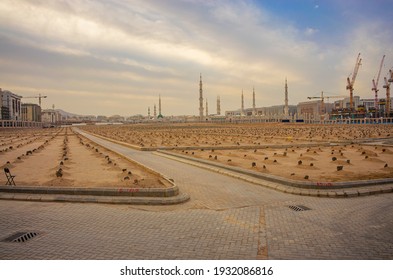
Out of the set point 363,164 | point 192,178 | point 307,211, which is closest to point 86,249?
point 307,211

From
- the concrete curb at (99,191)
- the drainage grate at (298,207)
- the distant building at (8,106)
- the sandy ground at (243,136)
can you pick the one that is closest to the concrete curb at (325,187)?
the drainage grate at (298,207)

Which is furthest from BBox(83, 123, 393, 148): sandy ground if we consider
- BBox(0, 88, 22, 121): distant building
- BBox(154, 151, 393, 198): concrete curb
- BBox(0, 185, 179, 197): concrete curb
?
BBox(0, 88, 22, 121): distant building

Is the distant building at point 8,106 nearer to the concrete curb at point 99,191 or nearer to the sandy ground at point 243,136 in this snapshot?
the sandy ground at point 243,136

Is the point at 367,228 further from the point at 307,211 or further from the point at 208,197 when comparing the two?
the point at 208,197

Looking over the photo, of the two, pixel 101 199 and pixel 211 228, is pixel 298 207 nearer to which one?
pixel 211 228

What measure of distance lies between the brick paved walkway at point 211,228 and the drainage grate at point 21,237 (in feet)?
0.66

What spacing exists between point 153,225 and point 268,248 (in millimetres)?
3019

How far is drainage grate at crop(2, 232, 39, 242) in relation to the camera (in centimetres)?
674

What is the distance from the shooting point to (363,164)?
17562 millimetres

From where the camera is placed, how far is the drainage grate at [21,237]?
674cm

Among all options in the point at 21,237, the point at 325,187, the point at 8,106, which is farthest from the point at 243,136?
the point at 8,106

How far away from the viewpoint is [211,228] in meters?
7.45

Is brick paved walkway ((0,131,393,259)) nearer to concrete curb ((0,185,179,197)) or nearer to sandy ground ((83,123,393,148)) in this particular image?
concrete curb ((0,185,179,197))

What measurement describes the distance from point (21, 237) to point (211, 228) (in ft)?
14.5
